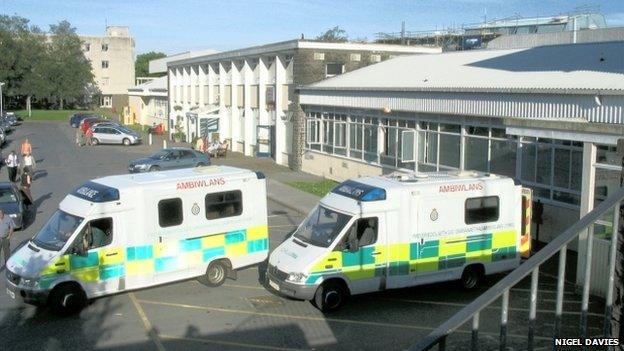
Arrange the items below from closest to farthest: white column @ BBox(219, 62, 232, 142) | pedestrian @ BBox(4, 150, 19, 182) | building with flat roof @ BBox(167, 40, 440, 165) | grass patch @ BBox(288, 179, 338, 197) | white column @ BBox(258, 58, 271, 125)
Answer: grass patch @ BBox(288, 179, 338, 197) < pedestrian @ BBox(4, 150, 19, 182) < building with flat roof @ BBox(167, 40, 440, 165) < white column @ BBox(258, 58, 271, 125) < white column @ BBox(219, 62, 232, 142)

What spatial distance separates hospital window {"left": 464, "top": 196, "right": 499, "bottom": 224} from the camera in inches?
563

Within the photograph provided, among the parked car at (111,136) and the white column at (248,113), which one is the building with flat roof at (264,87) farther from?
the parked car at (111,136)

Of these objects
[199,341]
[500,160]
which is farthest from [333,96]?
[199,341]

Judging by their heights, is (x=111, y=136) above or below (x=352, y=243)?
below

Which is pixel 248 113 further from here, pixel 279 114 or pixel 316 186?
pixel 316 186

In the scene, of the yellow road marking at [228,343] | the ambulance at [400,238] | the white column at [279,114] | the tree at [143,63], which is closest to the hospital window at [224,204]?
the ambulance at [400,238]

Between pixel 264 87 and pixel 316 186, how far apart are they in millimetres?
13310

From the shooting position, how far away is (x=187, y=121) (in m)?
56.1

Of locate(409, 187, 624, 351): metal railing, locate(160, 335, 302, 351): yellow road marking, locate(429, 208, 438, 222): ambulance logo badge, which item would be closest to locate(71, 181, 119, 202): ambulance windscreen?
locate(160, 335, 302, 351): yellow road marking

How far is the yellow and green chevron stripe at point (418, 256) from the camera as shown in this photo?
13.1 meters

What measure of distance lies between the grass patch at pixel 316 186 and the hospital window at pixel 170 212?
47.5 feet

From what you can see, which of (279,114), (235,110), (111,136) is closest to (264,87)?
(279,114)

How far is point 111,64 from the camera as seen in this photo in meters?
118

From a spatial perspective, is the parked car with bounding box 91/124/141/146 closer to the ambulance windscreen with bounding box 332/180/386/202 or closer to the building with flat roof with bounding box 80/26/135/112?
the ambulance windscreen with bounding box 332/180/386/202
